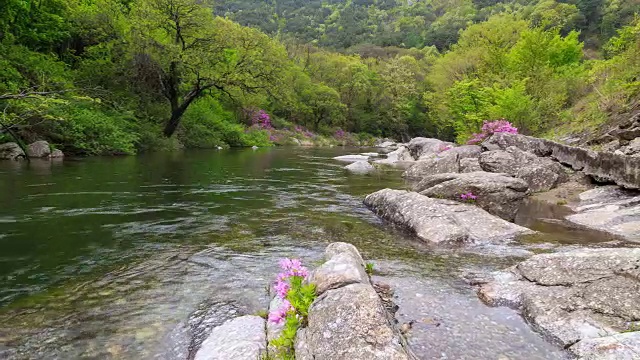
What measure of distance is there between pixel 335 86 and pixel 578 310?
200 feet

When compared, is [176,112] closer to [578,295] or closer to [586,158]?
[586,158]

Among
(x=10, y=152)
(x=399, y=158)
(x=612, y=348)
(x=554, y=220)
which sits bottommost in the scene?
(x=554, y=220)

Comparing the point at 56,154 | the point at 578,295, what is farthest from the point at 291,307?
the point at 56,154

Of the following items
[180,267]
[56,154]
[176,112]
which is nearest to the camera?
[180,267]

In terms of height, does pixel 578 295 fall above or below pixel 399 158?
below

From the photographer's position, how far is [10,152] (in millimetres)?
17297

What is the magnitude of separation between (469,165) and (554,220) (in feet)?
18.5

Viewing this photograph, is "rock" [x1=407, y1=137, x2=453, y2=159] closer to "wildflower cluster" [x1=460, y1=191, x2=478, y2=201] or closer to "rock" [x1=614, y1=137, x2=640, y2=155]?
"rock" [x1=614, y1=137, x2=640, y2=155]

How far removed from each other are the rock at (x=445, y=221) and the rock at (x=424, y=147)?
15352 mm

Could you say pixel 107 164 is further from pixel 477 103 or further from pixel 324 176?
pixel 477 103

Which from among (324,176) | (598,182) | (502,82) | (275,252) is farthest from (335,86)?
(275,252)

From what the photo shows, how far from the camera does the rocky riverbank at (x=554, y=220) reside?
3.96m

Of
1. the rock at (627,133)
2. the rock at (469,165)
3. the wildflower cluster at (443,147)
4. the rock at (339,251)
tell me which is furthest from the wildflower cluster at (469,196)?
the wildflower cluster at (443,147)

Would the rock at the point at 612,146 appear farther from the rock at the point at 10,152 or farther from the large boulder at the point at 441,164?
the rock at the point at 10,152
